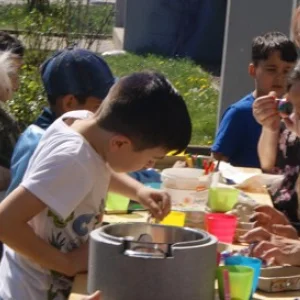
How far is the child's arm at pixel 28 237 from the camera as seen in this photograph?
2373 mm

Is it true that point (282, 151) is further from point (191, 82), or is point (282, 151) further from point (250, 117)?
point (191, 82)

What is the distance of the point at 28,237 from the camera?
2416 millimetres

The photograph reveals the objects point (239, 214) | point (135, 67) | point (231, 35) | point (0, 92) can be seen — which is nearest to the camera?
point (239, 214)

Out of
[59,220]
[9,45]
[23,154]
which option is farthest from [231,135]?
[59,220]

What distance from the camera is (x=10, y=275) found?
8.66ft

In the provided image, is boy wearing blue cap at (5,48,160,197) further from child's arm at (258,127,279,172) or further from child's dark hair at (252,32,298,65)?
child's dark hair at (252,32,298,65)

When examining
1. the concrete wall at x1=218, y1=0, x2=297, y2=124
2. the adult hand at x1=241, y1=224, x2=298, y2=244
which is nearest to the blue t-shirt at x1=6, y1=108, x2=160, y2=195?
the adult hand at x1=241, y1=224, x2=298, y2=244

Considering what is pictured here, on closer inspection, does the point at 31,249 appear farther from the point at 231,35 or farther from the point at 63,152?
the point at 231,35

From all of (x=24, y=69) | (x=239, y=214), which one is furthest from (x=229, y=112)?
(x=24, y=69)

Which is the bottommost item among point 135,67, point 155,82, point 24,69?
point 135,67

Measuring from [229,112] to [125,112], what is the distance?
8.89ft

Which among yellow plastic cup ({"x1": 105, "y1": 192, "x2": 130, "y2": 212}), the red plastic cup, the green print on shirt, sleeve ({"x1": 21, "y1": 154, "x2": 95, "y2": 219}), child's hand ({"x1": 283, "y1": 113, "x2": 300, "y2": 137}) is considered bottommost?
yellow plastic cup ({"x1": 105, "y1": 192, "x2": 130, "y2": 212})

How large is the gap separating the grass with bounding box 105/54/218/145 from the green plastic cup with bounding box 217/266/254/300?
6.30 m

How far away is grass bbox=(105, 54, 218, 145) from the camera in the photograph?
30.6 feet
